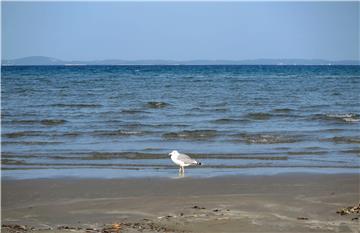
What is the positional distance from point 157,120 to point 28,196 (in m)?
10.6

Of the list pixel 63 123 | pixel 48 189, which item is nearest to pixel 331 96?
pixel 63 123

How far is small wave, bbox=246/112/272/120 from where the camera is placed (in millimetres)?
19302

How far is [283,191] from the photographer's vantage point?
8680 mm

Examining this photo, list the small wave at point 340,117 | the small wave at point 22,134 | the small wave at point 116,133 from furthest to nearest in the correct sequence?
1. the small wave at point 340,117
2. the small wave at point 116,133
3. the small wave at point 22,134

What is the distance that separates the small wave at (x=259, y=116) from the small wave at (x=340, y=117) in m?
1.52

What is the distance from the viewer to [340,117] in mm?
19219

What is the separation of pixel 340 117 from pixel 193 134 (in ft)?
19.9

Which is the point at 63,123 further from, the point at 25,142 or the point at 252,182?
the point at 252,182

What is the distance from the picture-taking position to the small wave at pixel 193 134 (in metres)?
15.2

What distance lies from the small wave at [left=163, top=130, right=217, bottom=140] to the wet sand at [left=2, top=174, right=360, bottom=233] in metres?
5.36

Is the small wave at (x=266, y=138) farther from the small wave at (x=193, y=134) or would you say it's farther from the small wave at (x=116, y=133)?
the small wave at (x=116, y=133)

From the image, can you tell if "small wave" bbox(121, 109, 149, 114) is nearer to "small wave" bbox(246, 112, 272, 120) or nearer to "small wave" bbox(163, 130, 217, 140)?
"small wave" bbox(246, 112, 272, 120)

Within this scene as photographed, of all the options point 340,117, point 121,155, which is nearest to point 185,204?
point 121,155

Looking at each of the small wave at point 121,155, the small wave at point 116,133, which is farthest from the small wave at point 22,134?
the small wave at point 121,155
